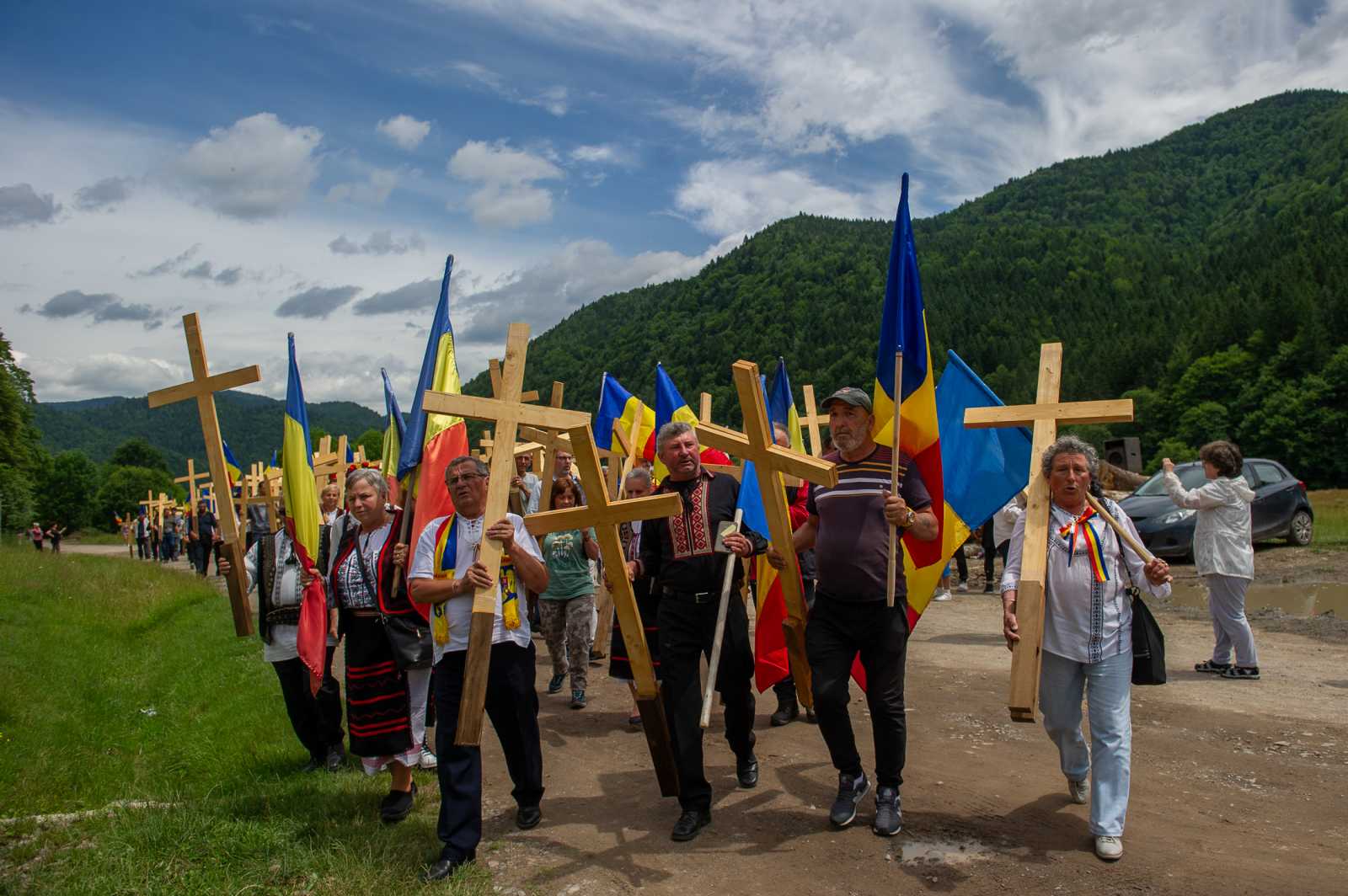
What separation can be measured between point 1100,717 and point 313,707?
4.81m

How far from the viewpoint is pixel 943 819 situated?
5242mm

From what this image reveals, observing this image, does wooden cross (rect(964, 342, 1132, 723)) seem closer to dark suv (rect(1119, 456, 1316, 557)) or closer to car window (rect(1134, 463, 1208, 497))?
dark suv (rect(1119, 456, 1316, 557))

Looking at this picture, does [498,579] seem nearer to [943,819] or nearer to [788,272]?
[943,819]

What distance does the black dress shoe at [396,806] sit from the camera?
559 centimetres

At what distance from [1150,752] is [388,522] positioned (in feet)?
16.1

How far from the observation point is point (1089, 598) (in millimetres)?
4887

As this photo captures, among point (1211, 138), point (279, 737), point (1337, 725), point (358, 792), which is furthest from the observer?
point (1211, 138)

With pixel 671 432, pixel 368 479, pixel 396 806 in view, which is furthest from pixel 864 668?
pixel 368 479

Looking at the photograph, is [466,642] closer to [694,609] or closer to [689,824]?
[694,609]

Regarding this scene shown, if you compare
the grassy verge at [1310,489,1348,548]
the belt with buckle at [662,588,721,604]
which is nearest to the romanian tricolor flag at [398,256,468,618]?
the belt with buckle at [662,588,721,604]

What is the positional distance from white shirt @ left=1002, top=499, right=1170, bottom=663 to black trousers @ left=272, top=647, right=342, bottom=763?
4384 mm

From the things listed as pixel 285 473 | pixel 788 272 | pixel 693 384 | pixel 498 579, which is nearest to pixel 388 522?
pixel 285 473

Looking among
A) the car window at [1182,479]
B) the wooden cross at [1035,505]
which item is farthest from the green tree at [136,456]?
the wooden cross at [1035,505]

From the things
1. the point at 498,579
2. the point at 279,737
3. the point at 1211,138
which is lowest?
the point at 279,737
